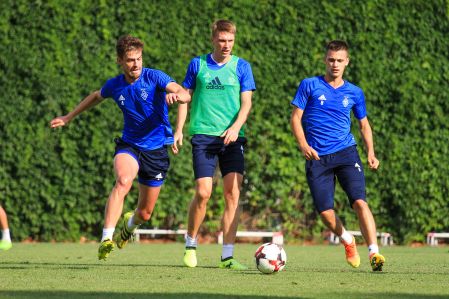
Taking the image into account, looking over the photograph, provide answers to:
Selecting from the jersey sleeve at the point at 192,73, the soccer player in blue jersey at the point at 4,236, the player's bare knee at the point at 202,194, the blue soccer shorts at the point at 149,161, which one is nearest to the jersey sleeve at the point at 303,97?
the jersey sleeve at the point at 192,73

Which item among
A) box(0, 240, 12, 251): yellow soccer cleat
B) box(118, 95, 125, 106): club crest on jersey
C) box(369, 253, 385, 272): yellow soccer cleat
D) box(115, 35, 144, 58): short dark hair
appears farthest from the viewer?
box(0, 240, 12, 251): yellow soccer cleat

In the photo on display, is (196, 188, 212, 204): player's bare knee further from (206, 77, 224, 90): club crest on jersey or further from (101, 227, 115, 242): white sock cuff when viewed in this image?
(101, 227, 115, 242): white sock cuff

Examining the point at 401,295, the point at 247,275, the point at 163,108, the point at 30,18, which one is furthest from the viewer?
the point at 30,18

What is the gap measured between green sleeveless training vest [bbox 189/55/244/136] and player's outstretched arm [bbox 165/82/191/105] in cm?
57

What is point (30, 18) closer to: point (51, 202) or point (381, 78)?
point (51, 202)

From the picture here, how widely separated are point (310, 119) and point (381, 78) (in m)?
5.48

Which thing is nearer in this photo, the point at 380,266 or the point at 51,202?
the point at 380,266

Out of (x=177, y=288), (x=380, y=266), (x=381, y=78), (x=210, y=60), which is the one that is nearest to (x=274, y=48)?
(x=381, y=78)

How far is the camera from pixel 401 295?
6293mm

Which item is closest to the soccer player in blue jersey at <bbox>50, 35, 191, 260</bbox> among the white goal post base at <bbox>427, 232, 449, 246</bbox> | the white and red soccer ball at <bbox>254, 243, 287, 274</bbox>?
the white and red soccer ball at <bbox>254, 243, 287, 274</bbox>

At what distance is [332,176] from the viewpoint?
8.98m

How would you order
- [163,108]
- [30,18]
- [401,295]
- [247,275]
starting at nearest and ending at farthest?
[401,295] < [247,275] < [163,108] < [30,18]

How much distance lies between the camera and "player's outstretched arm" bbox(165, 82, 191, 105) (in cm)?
810

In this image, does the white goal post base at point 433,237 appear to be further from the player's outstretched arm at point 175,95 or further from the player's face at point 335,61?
the player's outstretched arm at point 175,95
